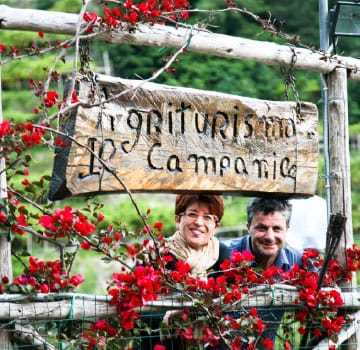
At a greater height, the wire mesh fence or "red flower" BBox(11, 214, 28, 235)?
"red flower" BBox(11, 214, 28, 235)

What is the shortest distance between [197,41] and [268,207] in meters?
0.82

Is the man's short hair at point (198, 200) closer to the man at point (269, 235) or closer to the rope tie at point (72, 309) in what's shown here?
the man at point (269, 235)

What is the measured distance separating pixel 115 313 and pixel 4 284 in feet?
1.35

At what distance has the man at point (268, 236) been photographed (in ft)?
14.8

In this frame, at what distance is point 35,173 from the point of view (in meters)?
10.6

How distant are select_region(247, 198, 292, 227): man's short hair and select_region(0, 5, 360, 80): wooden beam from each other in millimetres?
593

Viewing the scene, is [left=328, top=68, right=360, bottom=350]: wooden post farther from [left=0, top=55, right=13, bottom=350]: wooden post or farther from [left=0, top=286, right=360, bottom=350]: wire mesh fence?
[left=0, top=55, right=13, bottom=350]: wooden post

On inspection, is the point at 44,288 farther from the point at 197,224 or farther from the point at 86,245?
the point at 197,224

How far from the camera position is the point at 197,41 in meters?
4.17

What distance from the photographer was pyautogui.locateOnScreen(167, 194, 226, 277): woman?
4.27 meters

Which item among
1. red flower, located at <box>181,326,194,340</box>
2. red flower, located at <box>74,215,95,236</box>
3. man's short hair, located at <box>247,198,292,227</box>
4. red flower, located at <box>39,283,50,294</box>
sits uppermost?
man's short hair, located at <box>247,198,292,227</box>

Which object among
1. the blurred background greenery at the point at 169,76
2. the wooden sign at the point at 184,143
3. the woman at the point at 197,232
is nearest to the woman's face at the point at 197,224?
the woman at the point at 197,232

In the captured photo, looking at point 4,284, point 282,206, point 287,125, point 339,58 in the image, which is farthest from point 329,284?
point 4,284

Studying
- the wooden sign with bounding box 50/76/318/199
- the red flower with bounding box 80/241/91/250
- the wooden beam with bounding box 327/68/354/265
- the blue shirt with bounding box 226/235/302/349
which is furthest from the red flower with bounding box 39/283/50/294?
the wooden beam with bounding box 327/68/354/265
